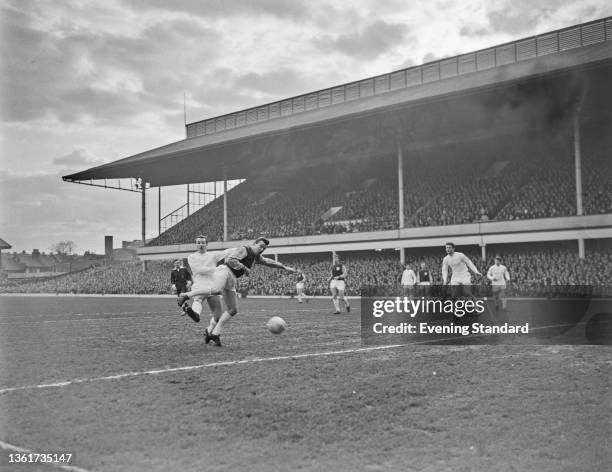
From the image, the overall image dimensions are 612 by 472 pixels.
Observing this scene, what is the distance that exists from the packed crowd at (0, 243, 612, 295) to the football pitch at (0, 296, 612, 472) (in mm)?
20174

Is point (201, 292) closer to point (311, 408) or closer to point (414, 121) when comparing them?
point (311, 408)

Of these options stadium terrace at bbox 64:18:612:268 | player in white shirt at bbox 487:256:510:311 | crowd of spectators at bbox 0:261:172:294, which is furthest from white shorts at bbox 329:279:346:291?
crowd of spectators at bbox 0:261:172:294

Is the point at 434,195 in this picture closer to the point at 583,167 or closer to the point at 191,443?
the point at 583,167

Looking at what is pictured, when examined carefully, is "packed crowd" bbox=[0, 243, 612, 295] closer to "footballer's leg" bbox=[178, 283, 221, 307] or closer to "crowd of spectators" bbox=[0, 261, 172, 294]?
"crowd of spectators" bbox=[0, 261, 172, 294]

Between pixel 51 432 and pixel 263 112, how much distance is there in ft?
167

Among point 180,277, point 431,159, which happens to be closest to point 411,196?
point 431,159

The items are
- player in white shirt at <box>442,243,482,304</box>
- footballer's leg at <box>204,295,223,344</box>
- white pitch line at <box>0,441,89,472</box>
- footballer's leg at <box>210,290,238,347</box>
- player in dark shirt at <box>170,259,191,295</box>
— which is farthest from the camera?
player in dark shirt at <box>170,259,191,295</box>

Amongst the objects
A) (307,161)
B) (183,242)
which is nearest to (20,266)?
(183,242)

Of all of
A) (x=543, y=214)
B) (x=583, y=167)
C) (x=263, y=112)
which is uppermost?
(x=263, y=112)

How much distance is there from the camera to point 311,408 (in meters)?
6.02

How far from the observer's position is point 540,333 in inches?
502

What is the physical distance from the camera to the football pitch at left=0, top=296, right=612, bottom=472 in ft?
14.8

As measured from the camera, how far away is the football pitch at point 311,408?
4.52 m

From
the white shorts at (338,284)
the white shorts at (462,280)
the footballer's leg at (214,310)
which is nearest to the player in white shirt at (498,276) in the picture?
the white shorts at (338,284)
